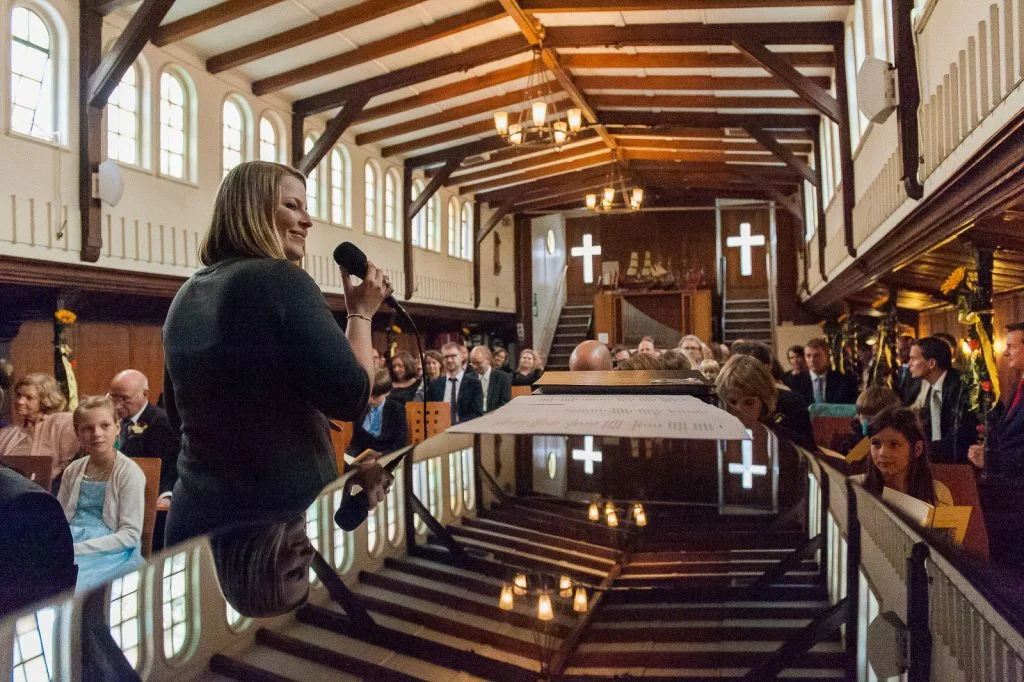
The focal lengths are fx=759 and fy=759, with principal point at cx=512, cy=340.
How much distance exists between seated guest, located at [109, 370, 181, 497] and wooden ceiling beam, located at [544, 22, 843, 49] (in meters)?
6.82

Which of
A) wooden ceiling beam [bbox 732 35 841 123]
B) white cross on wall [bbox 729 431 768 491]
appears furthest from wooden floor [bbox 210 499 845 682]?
wooden ceiling beam [bbox 732 35 841 123]

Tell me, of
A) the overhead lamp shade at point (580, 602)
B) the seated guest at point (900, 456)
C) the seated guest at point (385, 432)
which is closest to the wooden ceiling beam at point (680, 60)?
the seated guest at point (385, 432)

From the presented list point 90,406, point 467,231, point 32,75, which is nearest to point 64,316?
point 32,75

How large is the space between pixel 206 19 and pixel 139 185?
1.96 metres

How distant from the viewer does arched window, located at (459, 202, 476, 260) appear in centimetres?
1712

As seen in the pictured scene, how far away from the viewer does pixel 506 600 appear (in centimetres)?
58

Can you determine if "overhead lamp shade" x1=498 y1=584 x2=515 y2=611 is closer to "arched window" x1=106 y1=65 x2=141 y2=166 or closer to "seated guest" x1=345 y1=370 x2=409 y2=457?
"seated guest" x1=345 y1=370 x2=409 y2=457

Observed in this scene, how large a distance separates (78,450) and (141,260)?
14.5ft

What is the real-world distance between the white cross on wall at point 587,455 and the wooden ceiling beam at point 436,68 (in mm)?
8918

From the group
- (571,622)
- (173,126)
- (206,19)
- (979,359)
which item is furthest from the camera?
(173,126)

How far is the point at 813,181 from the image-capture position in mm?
11445

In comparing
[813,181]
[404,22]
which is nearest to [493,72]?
[404,22]

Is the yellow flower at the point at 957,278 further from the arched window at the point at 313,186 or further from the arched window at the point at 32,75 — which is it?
the arched window at the point at 313,186

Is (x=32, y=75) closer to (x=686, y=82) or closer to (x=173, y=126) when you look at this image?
(x=173, y=126)
